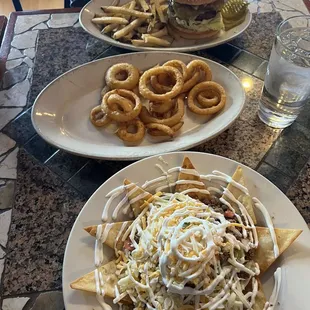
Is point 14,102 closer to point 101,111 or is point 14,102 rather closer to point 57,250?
point 101,111

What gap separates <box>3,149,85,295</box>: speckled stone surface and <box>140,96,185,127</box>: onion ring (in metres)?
0.31

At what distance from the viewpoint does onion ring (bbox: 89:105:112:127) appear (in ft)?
3.78

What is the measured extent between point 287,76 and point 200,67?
10.9 inches

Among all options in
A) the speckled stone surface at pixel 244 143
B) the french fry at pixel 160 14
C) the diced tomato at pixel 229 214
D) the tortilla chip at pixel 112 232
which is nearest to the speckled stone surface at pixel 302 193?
the speckled stone surface at pixel 244 143

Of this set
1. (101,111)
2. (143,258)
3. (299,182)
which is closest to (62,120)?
(101,111)

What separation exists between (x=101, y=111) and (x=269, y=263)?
684 mm

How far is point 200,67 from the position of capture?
122cm

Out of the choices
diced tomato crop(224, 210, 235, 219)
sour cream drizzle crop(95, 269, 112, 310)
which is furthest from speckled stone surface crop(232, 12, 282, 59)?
sour cream drizzle crop(95, 269, 112, 310)

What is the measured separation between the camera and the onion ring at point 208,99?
1.18 meters

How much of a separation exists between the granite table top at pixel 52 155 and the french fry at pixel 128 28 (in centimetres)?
9

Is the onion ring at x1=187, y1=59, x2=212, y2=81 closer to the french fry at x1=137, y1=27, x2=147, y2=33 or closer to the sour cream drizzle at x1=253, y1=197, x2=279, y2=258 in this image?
the french fry at x1=137, y1=27, x2=147, y2=33

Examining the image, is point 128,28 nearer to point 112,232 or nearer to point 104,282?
point 112,232

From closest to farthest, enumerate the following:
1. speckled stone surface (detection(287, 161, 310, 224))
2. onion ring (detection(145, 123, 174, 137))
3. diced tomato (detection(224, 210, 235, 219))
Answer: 1. diced tomato (detection(224, 210, 235, 219))
2. speckled stone surface (detection(287, 161, 310, 224))
3. onion ring (detection(145, 123, 174, 137))

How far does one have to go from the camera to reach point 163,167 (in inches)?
36.9
